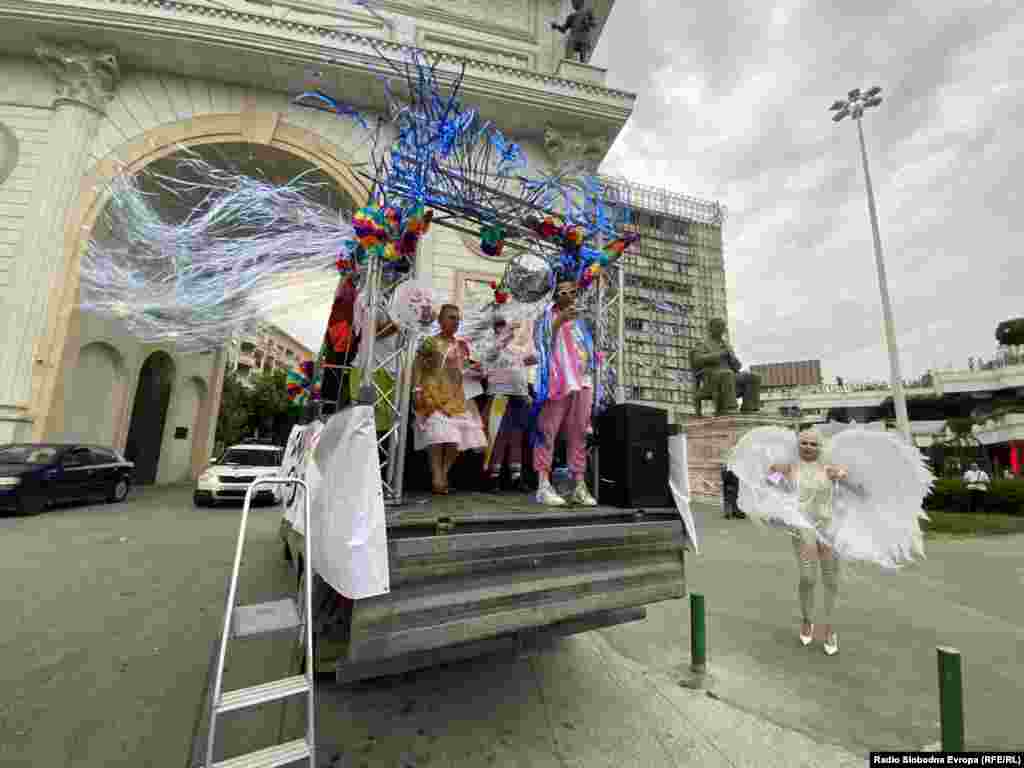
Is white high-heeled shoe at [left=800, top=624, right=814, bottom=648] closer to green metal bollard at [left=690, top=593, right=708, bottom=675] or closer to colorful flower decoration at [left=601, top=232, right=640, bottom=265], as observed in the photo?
green metal bollard at [left=690, top=593, right=708, bottom=675]

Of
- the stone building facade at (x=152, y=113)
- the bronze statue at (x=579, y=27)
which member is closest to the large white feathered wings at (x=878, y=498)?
the stone building facade at (x=152, y=113)

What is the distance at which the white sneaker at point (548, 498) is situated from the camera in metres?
3.30

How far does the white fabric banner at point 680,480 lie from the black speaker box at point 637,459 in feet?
0.14

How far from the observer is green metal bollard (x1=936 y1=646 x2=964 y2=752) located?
2133 mm

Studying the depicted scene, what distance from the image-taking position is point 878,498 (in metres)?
3.76

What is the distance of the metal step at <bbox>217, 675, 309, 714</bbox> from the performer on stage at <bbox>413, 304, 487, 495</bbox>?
1.97 m

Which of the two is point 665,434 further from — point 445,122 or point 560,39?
point 560,39

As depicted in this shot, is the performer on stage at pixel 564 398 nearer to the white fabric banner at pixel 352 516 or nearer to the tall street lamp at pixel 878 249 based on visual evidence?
the white fabric banner at pixel 352 516

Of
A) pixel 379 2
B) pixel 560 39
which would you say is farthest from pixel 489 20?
pixel 379 2

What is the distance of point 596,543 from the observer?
8.54 feet

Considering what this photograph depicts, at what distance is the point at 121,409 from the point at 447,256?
11.2m

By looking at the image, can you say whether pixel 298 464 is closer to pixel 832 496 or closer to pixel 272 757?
pixel 272 757

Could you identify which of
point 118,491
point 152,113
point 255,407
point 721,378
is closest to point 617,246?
point 721,378

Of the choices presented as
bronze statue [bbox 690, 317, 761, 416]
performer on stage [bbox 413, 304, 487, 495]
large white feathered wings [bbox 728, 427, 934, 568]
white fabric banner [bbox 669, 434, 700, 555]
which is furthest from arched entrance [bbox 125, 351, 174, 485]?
bronze statue [bbox 690, 317, 761, 416]
